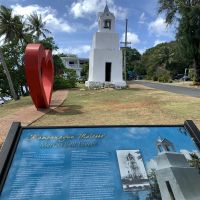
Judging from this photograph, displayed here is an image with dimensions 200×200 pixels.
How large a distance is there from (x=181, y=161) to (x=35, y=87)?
997 cm

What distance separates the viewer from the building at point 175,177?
3334 mm

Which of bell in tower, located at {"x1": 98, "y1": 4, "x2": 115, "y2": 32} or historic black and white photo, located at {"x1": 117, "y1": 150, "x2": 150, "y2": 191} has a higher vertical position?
bell in tower, located at {"x1": 98, "y1": 4, "x2": 115, "y2": 32}

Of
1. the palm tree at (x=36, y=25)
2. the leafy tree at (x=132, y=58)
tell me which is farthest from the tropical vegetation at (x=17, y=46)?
the leafy tree at (x=132, y=58)

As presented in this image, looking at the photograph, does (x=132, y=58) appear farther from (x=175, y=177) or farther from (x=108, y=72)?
(x=175, y=177)

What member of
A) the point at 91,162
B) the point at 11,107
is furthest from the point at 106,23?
the point at 91,162

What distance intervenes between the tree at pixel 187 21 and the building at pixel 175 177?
33.1 metres

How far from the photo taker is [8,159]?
145 inches

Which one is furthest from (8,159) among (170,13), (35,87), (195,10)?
(170,13)

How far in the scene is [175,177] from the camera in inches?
136

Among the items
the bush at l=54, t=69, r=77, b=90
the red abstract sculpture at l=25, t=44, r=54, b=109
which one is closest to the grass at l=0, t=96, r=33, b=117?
the red abstract sculpture at l=25, t=44, r=54, b=109

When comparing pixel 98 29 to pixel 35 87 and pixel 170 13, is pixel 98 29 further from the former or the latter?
pixel 35 87

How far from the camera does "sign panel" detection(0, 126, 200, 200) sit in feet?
11.0

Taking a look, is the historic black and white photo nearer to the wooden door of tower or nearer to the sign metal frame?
the sign metal frame

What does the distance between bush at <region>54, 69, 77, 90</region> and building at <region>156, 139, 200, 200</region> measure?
99.5ft
